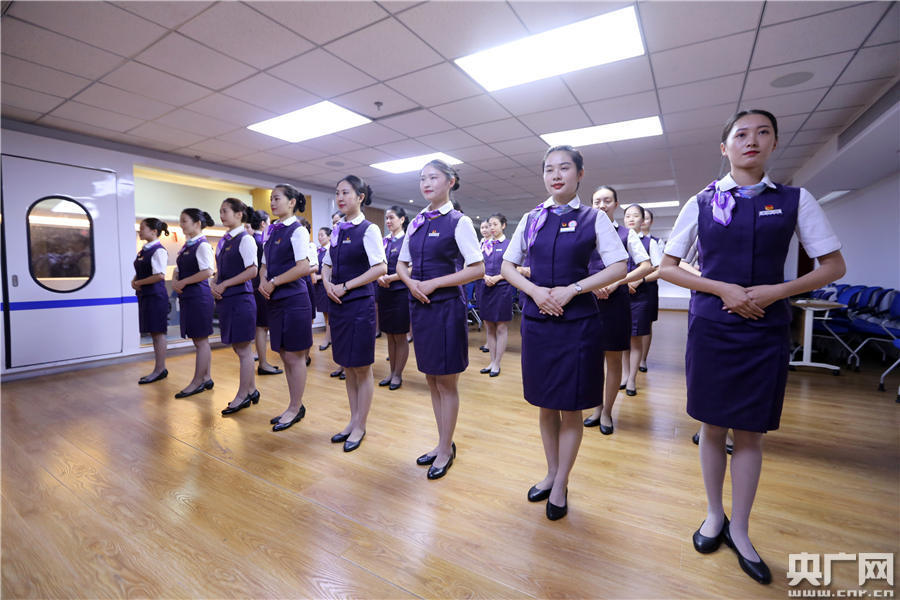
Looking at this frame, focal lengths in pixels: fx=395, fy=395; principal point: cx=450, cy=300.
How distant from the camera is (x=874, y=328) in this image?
4672 millimetres

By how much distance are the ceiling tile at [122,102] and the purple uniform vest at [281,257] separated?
111 inches

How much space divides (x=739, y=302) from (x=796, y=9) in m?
2.80

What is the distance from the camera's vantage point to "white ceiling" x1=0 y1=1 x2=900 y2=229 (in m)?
2.84

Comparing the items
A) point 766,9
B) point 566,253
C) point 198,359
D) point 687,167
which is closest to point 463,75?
point 766,9

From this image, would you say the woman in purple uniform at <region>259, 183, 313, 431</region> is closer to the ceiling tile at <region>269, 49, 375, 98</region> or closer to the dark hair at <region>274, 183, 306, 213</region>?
the dark hair at <region>274, 183, 306, 213</region>

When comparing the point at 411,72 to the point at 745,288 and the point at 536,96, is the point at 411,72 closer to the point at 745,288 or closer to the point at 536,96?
the point at 536,96

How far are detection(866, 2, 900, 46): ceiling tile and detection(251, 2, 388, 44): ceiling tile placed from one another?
3.60 metres

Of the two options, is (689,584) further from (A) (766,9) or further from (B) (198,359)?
(B) (198,359)

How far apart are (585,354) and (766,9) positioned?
2989mm

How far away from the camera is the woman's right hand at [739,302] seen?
1.44 meters

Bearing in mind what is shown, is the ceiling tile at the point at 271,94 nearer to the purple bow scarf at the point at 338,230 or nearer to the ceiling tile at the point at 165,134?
the ceiling tile at the point at 165,134

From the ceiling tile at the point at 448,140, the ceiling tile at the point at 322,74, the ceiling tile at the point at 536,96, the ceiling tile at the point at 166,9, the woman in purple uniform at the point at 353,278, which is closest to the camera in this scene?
the woman in purple uniform at the point at 353,278

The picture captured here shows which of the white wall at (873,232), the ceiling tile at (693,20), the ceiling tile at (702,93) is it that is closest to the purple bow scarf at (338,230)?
the ceiling tile at (693,20)

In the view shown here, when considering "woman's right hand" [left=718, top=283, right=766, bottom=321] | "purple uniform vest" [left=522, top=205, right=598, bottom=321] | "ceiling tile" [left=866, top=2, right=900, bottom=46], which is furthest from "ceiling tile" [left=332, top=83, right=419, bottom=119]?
"ceiling tile" [left=866, top=2, right=900, bottom=46]
